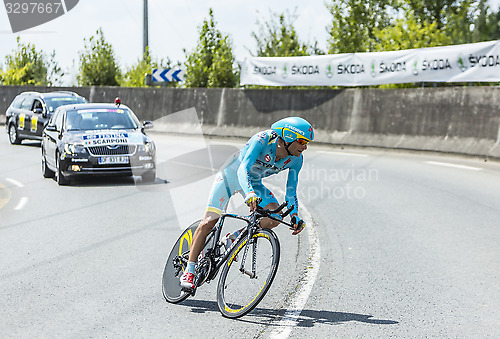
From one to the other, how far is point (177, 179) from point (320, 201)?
13.1 feet

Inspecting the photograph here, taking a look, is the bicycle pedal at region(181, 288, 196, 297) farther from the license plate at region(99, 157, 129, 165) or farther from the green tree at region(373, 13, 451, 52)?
the green tree at region(373, 13, 451, 52)

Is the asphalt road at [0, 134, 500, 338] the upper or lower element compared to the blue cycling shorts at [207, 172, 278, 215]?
lower

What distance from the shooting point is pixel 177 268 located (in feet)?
18.6

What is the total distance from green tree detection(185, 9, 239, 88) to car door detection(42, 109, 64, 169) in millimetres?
15147

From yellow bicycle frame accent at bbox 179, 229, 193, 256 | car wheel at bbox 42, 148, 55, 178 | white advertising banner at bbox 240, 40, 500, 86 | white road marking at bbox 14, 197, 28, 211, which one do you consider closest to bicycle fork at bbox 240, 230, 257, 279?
yellow bicycle frame accent at bbox 179, 229, 193, 256

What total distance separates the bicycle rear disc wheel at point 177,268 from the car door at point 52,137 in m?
8.55

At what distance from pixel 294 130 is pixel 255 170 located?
24.6 inches

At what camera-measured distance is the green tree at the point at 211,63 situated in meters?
29.5

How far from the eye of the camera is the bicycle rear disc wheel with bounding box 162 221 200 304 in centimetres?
557

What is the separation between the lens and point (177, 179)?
46.9 ft

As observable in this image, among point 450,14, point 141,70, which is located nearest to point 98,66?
point 141,70

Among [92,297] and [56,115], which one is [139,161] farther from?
[92,297]

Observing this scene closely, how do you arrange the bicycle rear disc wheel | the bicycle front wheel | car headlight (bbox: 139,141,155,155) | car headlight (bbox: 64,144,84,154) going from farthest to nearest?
car headlight (bbox: 139,141,155,155), car headlight (bbox: 64,144,84,154), the bicycle rear disc wheel, the bicycle front wheel

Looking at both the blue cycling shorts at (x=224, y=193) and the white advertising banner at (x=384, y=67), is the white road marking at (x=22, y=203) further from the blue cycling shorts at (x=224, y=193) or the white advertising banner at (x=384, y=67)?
the white advertising banner at (x=384, y=67)
